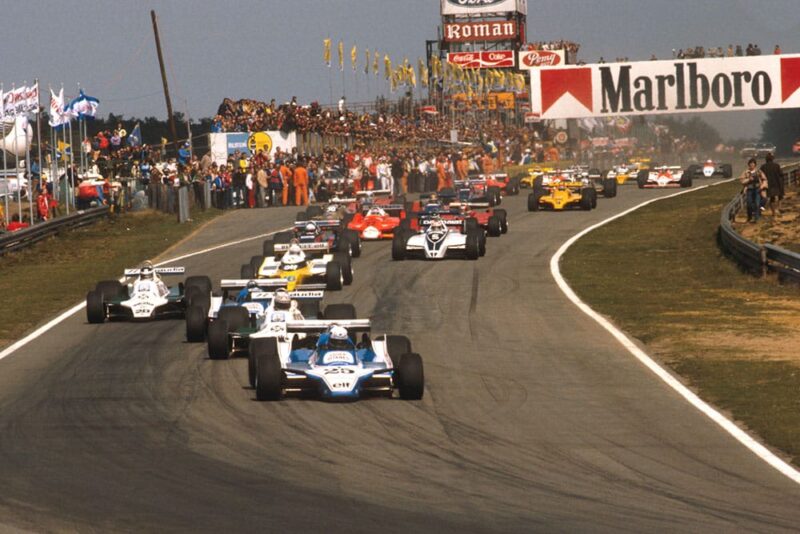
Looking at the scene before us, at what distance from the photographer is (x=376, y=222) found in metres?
39.8

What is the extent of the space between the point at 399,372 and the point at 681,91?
43797 millimetres

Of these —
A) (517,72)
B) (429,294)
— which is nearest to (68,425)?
(429,294)

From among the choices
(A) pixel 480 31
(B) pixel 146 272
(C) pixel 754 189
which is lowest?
(B) pixel 146 272

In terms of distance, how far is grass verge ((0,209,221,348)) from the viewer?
1097 inches

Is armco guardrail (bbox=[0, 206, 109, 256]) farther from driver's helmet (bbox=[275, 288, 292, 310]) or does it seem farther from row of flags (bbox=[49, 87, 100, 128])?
driver's helmet (bbox=[275, 288, 292, 310])

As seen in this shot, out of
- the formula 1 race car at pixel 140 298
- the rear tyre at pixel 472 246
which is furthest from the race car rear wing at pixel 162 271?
the rear tyre at pixel 472 246

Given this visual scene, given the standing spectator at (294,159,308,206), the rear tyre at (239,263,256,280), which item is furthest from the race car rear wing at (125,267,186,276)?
the standing spectator at (294,159,308,206)

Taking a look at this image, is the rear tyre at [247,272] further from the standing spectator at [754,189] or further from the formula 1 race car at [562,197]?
the formula 1 race car at [562,197]

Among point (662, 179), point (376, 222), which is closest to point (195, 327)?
point (376, 222)

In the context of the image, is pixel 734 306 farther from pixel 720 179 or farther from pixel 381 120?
pixel 381 120

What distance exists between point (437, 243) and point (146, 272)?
10931 millimetres

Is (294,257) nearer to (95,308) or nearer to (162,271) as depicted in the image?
(162,271)

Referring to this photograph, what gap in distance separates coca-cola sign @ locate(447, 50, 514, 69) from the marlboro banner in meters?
58.7

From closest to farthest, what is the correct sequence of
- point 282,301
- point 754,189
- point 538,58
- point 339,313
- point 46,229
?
point 339,313, point 282,301, point 754,189, point 46,229, point 538,58
